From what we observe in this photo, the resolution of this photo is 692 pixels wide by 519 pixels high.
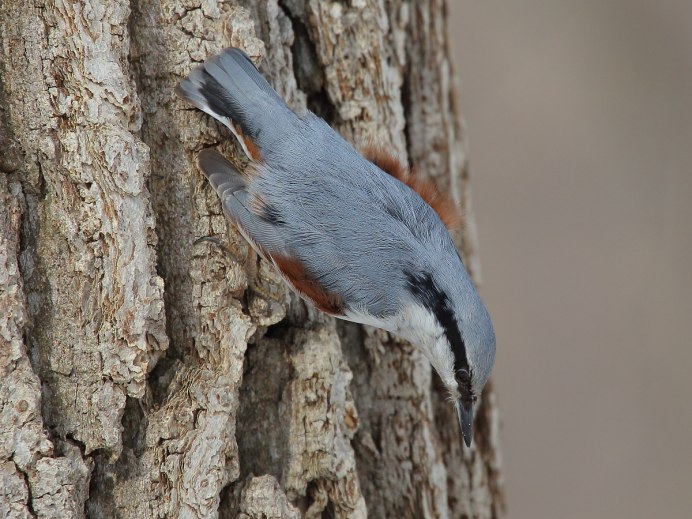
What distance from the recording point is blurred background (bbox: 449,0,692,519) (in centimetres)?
349

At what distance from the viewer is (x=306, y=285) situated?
7.31 feet

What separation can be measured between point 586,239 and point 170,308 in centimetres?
230

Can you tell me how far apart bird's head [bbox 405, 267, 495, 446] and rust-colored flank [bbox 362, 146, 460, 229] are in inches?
12.1

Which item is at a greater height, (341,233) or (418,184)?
(418,184)

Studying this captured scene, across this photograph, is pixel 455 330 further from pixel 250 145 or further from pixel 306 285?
pixel 250 145

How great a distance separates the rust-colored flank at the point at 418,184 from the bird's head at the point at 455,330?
308mm

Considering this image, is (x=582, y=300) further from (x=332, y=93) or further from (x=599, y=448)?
(x=332, y=93)

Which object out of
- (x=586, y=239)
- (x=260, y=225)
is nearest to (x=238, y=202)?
(x=260, y=225)

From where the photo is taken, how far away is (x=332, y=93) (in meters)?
2.41

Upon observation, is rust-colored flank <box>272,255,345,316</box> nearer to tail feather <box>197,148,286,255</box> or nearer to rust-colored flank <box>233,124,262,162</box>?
tail feather <box>197,148,286,255</box>

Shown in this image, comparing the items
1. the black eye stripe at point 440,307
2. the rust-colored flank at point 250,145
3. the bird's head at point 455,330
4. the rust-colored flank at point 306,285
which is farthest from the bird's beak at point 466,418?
the rust-colored flank at point 250,145

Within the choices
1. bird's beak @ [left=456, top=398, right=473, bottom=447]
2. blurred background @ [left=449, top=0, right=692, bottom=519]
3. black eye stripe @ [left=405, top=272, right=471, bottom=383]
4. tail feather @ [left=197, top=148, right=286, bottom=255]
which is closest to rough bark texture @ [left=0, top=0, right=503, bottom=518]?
tail feather @ [left=197, top=148, right=286, bottom=255]

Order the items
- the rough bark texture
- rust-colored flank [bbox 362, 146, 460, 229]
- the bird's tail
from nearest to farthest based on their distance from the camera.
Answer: the rough bark texture < the bird's tail < rust-colored flank [bbox 362, 146, 460, 229]

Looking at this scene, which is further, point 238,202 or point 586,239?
point 586,239
